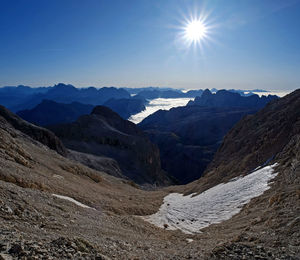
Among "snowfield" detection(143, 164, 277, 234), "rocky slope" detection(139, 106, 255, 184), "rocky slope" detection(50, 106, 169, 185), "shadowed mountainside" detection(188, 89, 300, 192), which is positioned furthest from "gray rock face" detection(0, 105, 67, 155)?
"rocky slope" detection(139, 106, 255, 184)

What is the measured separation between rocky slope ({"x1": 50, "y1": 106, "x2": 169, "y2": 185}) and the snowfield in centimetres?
3843

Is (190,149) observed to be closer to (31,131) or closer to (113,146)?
(113,146)

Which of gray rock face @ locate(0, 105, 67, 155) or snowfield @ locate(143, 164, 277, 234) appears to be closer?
snowfield @ locate(143, 164, 277, 234)

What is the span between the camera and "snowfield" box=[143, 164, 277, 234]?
54.7ft

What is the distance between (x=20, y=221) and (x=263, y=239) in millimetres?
7934

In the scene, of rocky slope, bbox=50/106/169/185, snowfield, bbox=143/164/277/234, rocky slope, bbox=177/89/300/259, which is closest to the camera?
rocky slope, bbox=177/89/300/259

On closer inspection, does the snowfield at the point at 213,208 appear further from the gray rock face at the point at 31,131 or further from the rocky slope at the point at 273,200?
the gray rock face at the point at 31,131

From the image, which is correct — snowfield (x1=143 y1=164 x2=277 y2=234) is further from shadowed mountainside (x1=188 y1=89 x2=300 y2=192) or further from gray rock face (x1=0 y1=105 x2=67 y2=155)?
gray rock face (x1=0 y1=105 x2=67 y2=155)

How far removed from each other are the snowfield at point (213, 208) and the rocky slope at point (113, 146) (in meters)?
38.4

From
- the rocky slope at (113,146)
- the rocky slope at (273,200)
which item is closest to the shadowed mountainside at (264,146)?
the rocky slope at (273,200)

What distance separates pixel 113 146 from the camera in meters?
69.9

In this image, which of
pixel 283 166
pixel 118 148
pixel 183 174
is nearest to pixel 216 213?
pixel 283 166

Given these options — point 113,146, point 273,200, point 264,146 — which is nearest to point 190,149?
point 113,146

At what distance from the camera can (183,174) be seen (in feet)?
401
